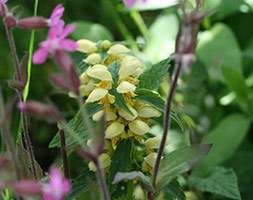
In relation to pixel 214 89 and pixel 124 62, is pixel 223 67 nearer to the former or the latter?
pixel 214 89

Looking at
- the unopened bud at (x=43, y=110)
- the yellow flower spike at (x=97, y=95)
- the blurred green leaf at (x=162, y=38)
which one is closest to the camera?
the unopened bud at (x=43, y=110)

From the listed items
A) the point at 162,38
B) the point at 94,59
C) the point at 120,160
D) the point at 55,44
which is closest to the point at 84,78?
the point at 94,59

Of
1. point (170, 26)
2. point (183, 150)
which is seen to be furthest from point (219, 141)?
point (183, 150)

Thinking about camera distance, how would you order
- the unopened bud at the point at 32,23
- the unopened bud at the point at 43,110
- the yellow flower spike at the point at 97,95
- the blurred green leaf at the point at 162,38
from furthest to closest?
the blurred green leaf at the point at 162,38 < the yellow flower spike at the point at 97,95 < the unopened bud at the point at 32,23 < the unopened bud at the point at 43,110

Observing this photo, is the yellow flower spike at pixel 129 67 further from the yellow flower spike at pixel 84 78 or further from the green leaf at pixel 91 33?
the green leaf at pixel 91 33

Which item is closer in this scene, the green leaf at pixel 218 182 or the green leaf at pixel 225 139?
the green leaf at pixel 218 182

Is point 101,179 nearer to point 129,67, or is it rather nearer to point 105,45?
point 129,67

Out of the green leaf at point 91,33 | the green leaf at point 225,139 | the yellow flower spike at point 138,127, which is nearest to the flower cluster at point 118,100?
the yellow flower spike at point 138,127
